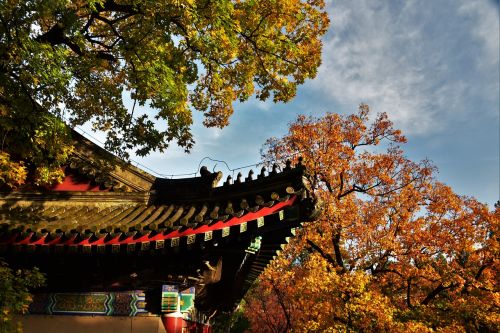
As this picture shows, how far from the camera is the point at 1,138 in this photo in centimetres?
645

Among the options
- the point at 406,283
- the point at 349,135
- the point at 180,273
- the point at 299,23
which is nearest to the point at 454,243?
the point at 406,283

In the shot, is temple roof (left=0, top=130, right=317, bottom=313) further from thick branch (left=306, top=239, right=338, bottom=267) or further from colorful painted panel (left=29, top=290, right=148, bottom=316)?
thick branch (left=306, top=239, right=338, bottom=267)

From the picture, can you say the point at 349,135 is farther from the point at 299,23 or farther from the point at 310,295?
the point at 299,23

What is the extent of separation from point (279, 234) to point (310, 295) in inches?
465

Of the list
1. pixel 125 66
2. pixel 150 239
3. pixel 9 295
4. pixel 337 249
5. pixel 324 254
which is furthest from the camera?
pixel 324 254

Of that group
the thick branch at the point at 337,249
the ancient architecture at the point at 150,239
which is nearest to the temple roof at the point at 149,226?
the ancient architecture at the point at 150,239

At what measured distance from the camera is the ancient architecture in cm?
491

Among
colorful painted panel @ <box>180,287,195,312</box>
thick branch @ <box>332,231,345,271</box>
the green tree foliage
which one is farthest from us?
thick branch @ <box>332,231,345,271</box>

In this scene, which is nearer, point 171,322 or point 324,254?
point 171,322

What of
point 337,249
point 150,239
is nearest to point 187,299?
point 150,239

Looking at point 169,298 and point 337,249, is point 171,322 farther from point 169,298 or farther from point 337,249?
point 337,249

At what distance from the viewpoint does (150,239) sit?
15.8 feet

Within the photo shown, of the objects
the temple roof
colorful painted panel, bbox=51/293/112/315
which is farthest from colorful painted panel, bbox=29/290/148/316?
the temple roof

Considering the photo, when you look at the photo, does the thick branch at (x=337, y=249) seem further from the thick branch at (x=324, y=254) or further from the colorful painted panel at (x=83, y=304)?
the colorful painted panel at (x=83, y=304)
